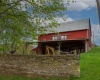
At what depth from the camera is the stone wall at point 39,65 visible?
18.6m

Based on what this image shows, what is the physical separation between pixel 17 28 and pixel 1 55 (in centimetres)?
308

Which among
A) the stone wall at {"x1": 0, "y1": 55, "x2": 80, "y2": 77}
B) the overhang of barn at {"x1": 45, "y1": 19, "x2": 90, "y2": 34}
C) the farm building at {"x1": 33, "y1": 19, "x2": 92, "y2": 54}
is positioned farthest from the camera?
the overhang of barn at {"x1": 45, "y1": 19, "x2": 90, "y2": 34}

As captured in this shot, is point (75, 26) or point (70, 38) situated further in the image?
point (75, 26)

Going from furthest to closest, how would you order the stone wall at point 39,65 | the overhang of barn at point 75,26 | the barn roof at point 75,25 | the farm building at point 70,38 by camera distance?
1. the barn roof at point 75,25
2. the overhang of barn at point 75,26
3. the farm building at point 70,38
4. the stone wall at point 39,65

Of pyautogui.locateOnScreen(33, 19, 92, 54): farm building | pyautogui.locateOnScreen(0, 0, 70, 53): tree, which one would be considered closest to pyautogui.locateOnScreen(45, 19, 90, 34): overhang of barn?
pyautogui.locateOnScreen(33, 19, 92, 54): farm building

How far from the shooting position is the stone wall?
1862 cm

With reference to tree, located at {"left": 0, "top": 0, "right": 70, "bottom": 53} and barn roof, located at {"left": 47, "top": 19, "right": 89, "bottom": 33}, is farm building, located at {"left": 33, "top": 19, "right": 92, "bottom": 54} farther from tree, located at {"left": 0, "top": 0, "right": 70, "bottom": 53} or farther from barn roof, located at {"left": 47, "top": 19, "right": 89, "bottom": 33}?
tree, located at {"left": 0, "top": 0, "right": 70, "bottom": 53}

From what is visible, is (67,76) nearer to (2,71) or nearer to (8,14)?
(2,71)

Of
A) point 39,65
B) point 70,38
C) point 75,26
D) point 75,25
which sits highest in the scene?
point 75,25

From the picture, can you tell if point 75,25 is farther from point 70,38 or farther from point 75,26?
point 70,38

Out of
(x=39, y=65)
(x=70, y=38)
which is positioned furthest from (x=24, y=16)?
(x=70, y=38)

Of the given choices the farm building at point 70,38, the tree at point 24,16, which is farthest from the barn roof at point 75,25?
the tree at point 24,16

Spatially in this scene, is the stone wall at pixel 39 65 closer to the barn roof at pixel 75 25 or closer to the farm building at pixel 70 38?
the farm building at pixel 70 38

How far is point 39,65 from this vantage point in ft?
64.4
